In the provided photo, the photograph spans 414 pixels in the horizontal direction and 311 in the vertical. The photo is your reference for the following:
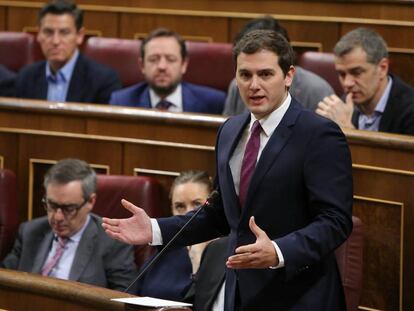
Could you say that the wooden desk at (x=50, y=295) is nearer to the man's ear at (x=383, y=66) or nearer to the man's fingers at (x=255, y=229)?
the man's fingers at (x=255, y=229)

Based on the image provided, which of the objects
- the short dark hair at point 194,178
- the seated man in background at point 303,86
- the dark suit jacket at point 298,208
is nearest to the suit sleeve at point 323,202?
the dark suit jacket at point 298,208

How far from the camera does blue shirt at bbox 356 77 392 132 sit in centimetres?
192

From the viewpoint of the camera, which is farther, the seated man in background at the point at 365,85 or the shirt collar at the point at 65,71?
the shirt collar at the point at 65,71

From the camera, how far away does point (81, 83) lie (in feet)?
7.86

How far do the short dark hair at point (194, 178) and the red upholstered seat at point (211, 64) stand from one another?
68 centimetres

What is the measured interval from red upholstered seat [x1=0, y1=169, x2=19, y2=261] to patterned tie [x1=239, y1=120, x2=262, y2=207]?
2.73 feet

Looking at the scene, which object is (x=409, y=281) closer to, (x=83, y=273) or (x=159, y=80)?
(x=83, y=273)

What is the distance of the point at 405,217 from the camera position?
1.63 metres

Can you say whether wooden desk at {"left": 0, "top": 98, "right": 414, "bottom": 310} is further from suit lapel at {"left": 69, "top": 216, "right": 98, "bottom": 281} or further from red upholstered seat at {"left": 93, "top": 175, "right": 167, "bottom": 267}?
suit lapel at {"left": 69, "top": 216, "right": 98, "bottom": 281}

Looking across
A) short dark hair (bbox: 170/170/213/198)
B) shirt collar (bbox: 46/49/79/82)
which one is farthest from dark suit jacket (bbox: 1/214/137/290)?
shirt collar (bbox: 46/49/79/82)

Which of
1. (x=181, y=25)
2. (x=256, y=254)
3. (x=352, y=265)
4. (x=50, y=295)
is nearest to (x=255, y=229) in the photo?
(x=256, y=254)

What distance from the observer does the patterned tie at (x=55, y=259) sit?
1.83 metres

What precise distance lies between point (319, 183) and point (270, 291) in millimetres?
135

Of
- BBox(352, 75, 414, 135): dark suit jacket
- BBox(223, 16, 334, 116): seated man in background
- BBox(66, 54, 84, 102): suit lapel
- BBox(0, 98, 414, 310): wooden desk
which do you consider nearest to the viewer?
BBox(0, 98, 414, 310): wooden desk
